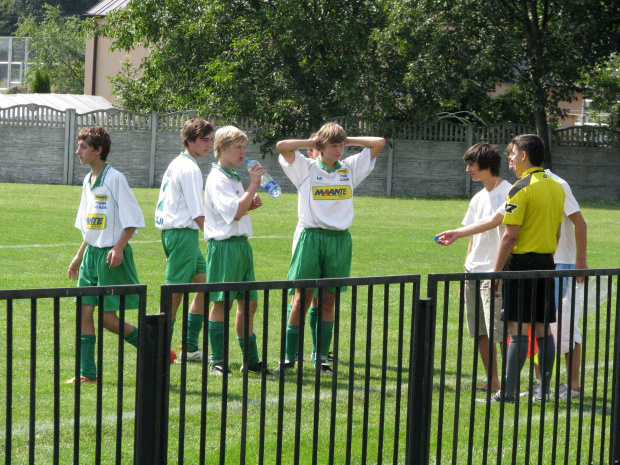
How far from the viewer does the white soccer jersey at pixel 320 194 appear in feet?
21.2

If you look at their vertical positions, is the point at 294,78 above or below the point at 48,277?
above

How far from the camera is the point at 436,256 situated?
1297cm

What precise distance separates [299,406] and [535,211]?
264 cm

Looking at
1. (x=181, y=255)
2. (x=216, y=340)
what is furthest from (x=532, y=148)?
(x=181, y=255)

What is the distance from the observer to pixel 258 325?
26.2 ft

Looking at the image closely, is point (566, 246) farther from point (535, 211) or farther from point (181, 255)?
point (181, 255)

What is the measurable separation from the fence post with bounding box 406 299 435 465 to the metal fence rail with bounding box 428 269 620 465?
0.10 meters

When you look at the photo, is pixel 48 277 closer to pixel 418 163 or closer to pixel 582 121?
pixel 418 163

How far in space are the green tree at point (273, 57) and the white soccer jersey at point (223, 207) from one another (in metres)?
20.5

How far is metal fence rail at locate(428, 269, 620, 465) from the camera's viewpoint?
4004 mm

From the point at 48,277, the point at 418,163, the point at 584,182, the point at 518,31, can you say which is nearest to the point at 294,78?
the point at 418,163

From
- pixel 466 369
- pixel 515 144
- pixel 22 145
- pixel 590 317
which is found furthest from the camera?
pixel 22 145

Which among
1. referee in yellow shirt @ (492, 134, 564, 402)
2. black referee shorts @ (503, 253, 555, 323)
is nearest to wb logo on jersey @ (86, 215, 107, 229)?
referee in yellow shirt @ (492, 134, 564, 402)

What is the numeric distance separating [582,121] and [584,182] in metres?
30.5
